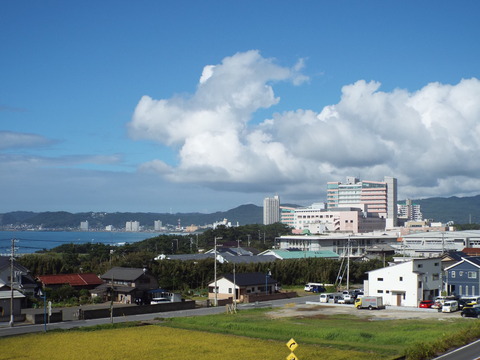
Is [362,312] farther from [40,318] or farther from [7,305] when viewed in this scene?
[7,305]

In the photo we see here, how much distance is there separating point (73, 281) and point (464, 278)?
38753mm

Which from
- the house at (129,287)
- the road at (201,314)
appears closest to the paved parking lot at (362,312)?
the road at (201,314)

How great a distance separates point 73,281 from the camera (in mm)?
57781

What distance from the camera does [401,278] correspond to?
50.1m

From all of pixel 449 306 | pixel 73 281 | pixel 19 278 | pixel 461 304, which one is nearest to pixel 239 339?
pixel 449 306

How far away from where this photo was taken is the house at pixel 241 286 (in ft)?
184

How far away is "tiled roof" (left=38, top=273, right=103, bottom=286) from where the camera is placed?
57.1 metres

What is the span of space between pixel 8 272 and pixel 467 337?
4493 cm

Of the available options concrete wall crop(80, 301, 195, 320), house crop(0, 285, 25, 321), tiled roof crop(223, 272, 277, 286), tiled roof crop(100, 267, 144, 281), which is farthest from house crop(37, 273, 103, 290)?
house crop(0, 285, 25, 321)

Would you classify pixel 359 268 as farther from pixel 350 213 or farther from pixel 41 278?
pixel 350 213

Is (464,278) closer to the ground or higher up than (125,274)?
higher up

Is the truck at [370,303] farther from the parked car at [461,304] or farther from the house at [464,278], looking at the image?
the house at [464,278]

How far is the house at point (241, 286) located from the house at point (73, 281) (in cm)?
1218

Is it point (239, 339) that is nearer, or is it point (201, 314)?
point (239, 339)
